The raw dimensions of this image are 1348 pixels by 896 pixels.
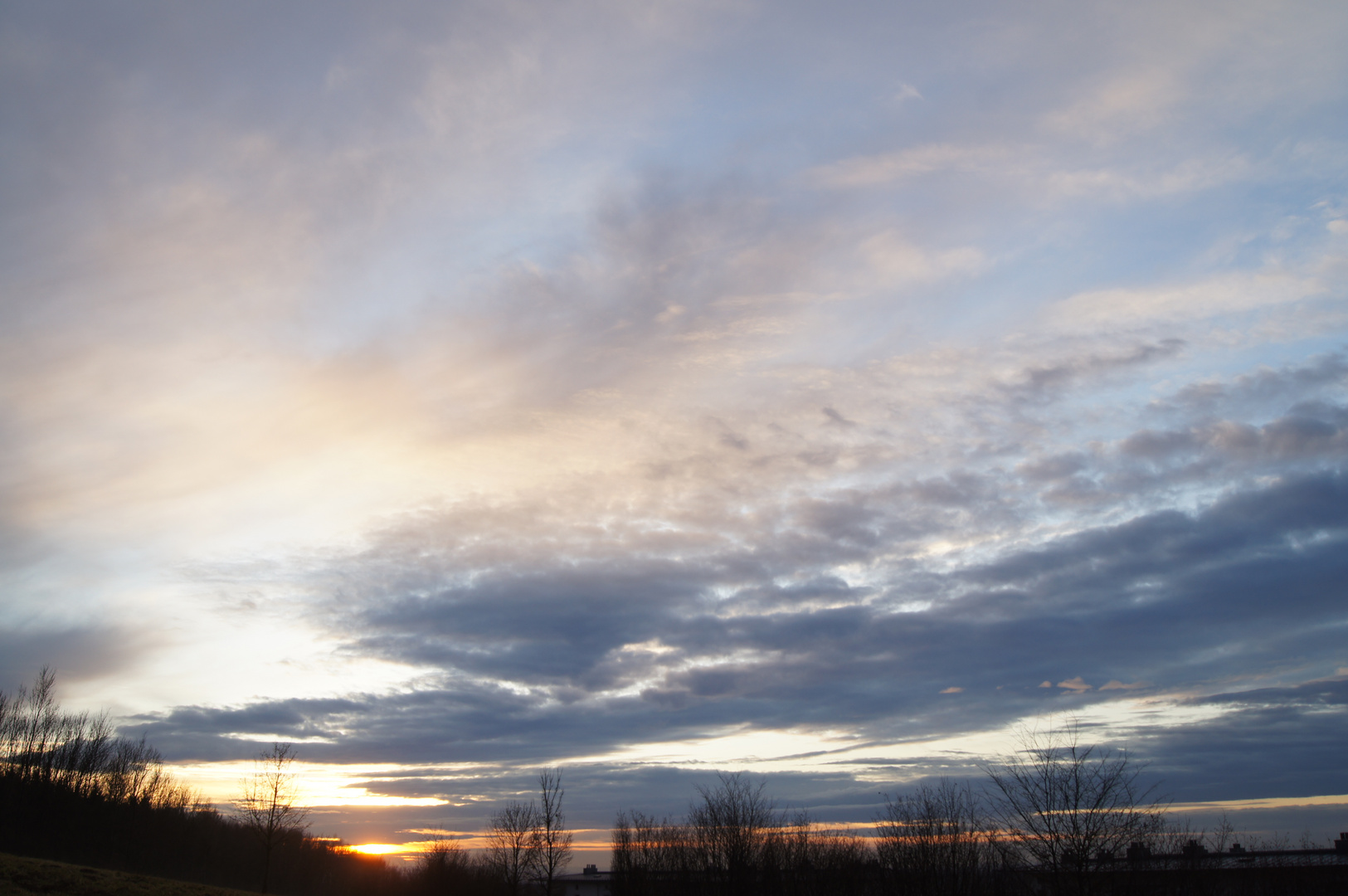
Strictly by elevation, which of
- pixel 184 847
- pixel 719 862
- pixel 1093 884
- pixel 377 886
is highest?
pixel 1093 884

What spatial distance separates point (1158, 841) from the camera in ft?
158

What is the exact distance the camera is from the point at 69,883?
4362cm

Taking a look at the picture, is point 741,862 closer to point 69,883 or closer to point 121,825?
point 69,883

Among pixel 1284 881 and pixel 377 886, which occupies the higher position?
pixel 1284 881

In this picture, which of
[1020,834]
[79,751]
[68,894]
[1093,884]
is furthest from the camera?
[79,751]

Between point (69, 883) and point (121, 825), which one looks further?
point (121, 825)

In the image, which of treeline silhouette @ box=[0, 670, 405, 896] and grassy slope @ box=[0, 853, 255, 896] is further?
treeline silhouette @ box=[0, 670, 405, 896]

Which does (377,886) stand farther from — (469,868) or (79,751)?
(79,751)

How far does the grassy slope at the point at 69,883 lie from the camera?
130 feet

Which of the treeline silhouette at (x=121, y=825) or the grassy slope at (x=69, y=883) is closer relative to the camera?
the grassy slope at (x=69, y=883)

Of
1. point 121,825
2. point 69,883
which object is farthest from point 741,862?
point 121,825

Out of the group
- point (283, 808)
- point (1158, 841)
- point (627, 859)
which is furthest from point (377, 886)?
point (1158, 841)

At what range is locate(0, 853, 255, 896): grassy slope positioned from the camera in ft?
130

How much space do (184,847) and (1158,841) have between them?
405 ft
